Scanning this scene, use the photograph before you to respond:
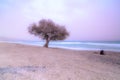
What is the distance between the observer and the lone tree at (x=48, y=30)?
21.7 meters

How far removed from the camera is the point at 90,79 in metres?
5.03

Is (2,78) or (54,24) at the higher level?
(54,24)

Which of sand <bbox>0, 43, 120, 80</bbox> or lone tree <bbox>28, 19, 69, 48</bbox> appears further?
lone tree <bbox>28, 19, 69, 48</bbox>

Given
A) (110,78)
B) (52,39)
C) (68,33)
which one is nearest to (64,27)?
(68,33)

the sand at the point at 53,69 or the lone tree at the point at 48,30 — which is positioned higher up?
the lone tree at the point at 48,30

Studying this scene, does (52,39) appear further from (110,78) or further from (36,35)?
(110,78)

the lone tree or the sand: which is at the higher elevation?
the lone tree

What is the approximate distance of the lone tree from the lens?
2167 centimetres

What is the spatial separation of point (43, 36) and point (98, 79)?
17889 mm

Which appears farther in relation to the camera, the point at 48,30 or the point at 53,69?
the point at 48,30

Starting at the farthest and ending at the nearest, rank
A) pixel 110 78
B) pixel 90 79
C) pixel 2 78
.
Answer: pixel 110 78 → pixel 90 79 → pixel 2 78

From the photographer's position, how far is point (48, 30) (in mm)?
21453

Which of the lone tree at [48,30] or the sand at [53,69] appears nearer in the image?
the sand at [53,69]

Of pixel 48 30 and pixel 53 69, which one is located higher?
pixel 48 30
